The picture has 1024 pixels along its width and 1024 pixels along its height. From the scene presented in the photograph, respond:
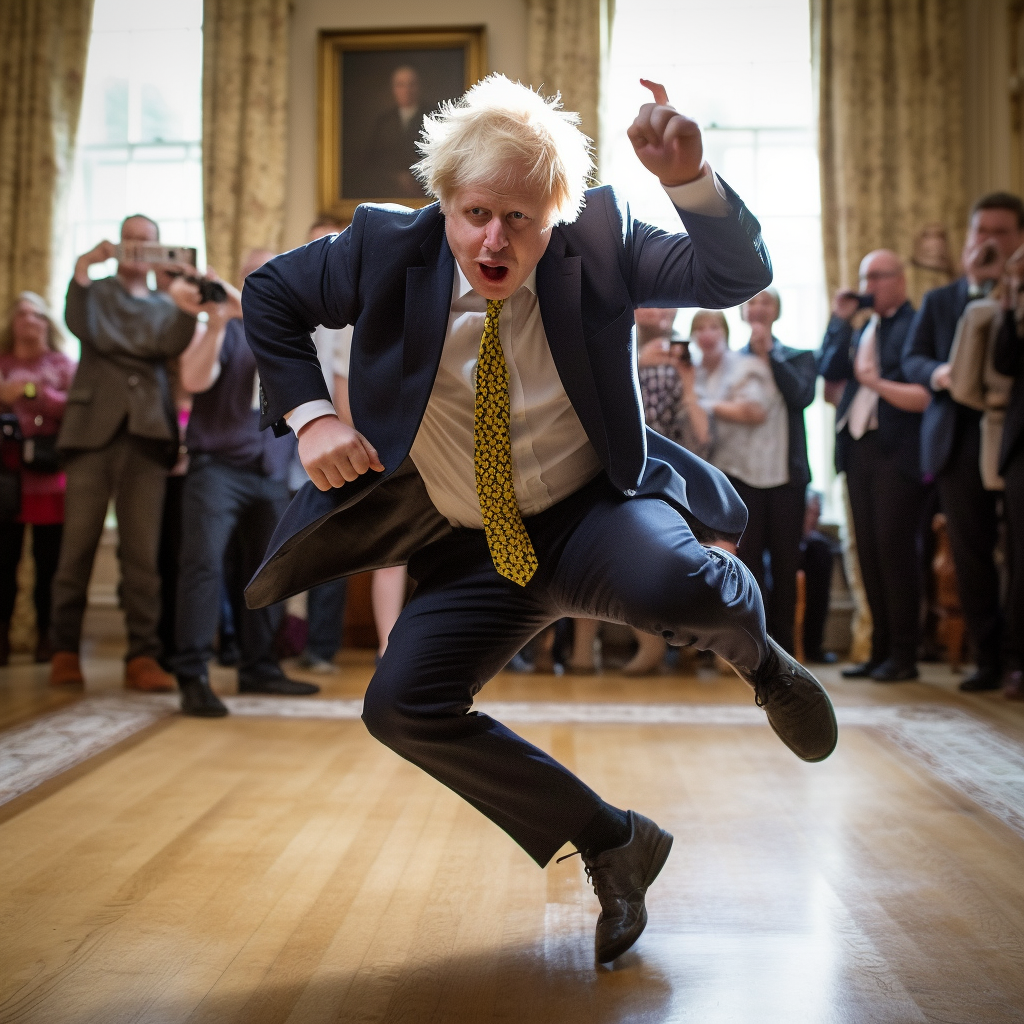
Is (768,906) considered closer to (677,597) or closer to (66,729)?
(677,597)

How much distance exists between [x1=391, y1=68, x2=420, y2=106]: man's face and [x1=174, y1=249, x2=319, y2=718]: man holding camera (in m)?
3.23

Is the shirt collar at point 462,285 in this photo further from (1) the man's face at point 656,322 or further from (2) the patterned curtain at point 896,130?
(2) the patterned curtain at point 896,130

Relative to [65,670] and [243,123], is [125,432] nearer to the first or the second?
[65,670]

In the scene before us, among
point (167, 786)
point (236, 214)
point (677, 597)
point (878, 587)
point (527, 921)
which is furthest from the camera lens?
point (236, 214)

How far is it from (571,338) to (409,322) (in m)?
0.26

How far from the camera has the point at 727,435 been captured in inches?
209

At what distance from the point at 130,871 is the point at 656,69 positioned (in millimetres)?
6397

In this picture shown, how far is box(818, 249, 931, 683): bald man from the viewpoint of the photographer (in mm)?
5109

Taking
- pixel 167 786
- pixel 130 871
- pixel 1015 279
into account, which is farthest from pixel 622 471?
pixel 1015 279

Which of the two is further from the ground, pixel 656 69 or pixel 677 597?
pixel 656 69

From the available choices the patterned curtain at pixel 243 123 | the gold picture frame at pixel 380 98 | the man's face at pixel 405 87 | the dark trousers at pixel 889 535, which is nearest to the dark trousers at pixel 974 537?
the dark trousers at pixel 889 535

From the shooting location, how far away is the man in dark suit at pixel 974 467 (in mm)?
4773

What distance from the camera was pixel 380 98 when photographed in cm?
732

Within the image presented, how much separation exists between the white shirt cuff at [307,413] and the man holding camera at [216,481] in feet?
8.31
